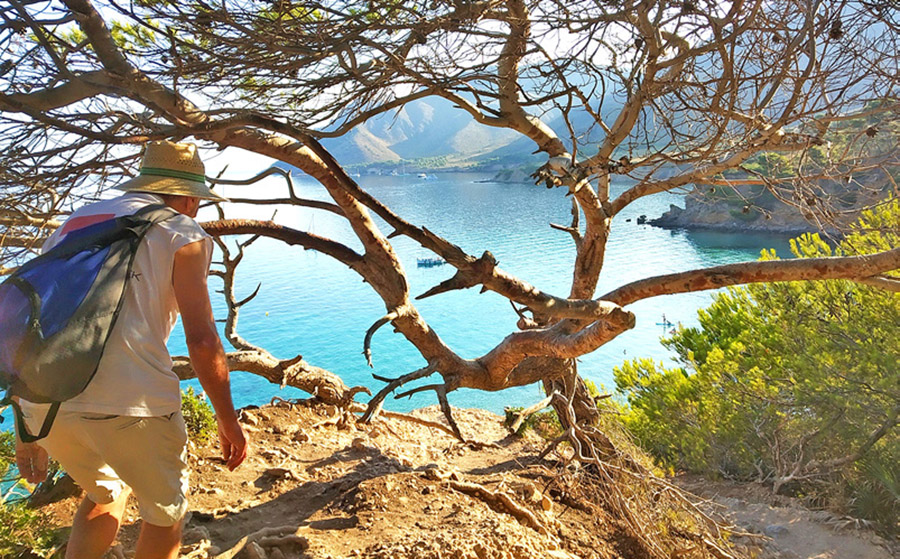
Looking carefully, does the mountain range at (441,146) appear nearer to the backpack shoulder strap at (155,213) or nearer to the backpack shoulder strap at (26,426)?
the backpack shoulder strap at (155,213)

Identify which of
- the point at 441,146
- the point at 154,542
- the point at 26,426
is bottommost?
the point at 154,542

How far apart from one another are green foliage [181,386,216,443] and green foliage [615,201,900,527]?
18.5ft

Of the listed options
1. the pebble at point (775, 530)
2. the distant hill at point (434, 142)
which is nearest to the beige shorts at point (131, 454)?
the pebble at point (775, 530)

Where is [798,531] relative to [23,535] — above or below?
below

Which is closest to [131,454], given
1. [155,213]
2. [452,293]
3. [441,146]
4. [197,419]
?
[155,213]

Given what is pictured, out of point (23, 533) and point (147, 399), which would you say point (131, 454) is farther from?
point (23, 533)

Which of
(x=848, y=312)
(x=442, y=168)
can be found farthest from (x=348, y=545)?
(x=442, y=168)

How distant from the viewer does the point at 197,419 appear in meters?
4.03

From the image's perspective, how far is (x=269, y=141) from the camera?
356 centimetres

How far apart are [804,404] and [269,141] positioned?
6.48 m

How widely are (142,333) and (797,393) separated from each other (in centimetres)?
728

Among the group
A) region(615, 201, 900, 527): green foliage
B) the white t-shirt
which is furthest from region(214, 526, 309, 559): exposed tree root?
region(615, 201, 900, 527): green foliage

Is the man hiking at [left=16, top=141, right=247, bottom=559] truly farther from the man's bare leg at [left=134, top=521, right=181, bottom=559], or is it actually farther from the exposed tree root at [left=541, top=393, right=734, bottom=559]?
the exposed tree root at [left=541, top=393, right=734, bottom=559]

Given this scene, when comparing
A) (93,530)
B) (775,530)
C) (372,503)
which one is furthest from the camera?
(775,530)
